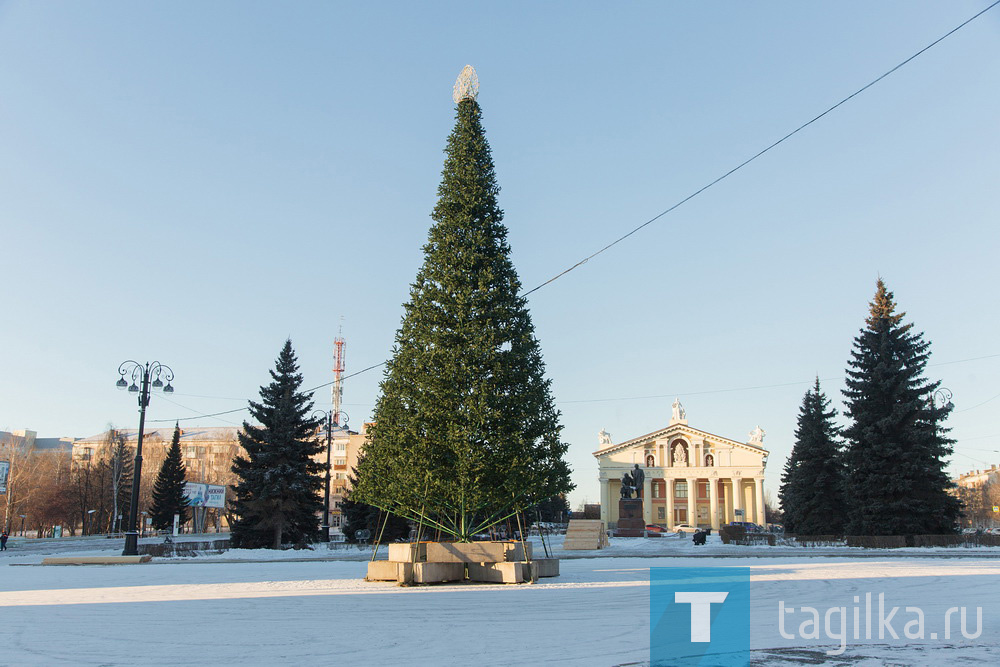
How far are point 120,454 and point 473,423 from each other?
8115 cm

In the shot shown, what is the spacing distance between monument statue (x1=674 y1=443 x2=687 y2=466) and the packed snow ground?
288 ft

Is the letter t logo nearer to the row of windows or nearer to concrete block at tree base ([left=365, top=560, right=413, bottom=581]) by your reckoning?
concrete block at tree base ([left=365, top=560, right=413, bottom=581])

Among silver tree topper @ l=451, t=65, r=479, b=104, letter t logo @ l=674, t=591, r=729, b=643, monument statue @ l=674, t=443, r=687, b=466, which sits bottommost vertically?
letter t logo @ l=674, t=591, r=729, b=643

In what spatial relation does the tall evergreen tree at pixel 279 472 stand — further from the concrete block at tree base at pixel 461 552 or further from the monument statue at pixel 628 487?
the monument statue at pixel 628 487

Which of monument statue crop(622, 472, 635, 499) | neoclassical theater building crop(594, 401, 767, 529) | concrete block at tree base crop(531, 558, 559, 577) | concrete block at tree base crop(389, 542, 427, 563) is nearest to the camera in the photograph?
concrete block at tree base crop(389, 542, 427, 563)

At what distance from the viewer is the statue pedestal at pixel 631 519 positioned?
2031 inches

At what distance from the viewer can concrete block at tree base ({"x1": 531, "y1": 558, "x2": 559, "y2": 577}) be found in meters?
18.1

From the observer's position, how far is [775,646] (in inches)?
332

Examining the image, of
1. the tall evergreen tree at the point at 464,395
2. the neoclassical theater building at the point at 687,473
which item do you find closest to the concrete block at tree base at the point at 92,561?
the tall evergreen tree at the point at 464,395

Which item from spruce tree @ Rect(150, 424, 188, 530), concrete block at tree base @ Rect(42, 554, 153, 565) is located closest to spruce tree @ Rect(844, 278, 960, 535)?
concrete block at tree base @ Rect(42, 554, 153, 565)

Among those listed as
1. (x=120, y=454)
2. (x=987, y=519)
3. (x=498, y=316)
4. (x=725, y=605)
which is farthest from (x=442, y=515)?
(x=987, y=519)

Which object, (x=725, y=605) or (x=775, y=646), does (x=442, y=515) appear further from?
(x=775, y=646)

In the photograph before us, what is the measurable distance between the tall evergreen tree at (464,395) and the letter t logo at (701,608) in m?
4.37

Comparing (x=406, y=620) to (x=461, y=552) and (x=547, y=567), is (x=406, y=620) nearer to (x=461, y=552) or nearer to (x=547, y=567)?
(x=461, y=552)
